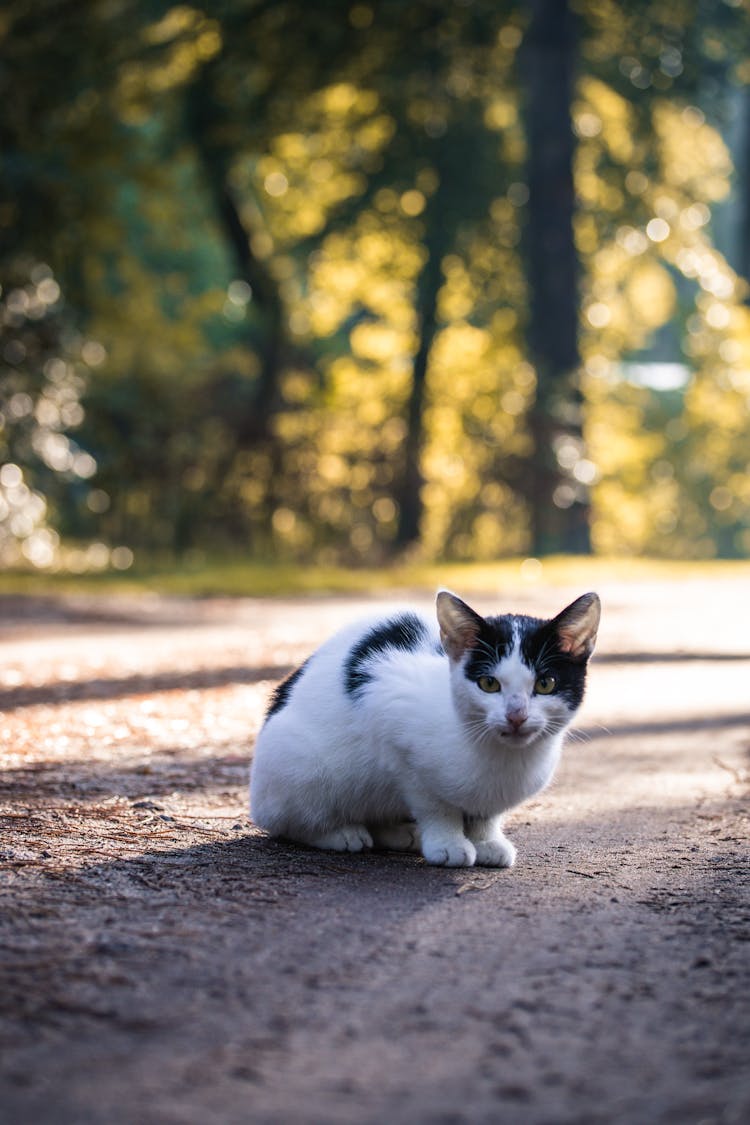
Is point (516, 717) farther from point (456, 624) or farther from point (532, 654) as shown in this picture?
point (456, 624)

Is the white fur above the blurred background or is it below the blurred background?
below

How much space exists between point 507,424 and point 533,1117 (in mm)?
20253

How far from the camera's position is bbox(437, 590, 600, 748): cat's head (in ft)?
13.5

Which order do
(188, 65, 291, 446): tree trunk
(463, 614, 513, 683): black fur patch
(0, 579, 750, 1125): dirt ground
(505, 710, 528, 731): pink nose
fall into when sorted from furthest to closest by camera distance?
(188, 65, 291, 446): tree trunk < (463, 614, 513, 683): black fur patch < (505, 710, 528, 731): pink nose < (0, 579, 750, 1125): dirt ground

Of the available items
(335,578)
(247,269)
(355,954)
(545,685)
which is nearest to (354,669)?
(545,685)

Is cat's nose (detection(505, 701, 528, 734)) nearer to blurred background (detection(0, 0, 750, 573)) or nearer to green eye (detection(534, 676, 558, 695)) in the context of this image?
green eye (detection(534, 676, 558, 695))

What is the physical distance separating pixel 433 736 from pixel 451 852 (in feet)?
1.16

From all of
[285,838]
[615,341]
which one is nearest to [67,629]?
[285,838]

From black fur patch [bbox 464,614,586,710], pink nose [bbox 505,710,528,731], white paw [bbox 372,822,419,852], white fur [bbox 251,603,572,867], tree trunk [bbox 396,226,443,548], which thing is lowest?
white paw [bbox 372,822,419,852]

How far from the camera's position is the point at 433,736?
4266 mm

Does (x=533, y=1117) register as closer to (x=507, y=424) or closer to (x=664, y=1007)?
(x=664, y=1007)

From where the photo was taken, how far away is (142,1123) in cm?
241

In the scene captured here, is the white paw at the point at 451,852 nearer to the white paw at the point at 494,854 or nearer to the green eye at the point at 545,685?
the white paw at the point at 494,854

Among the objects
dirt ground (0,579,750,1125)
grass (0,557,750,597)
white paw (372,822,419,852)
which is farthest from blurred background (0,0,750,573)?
white paw (372,822,419,852)
